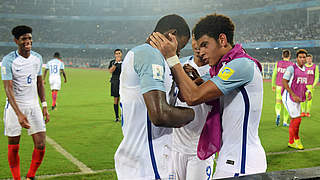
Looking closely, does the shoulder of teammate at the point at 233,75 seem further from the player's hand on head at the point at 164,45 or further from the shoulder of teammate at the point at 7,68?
the shoulder of teammate at the point at 7,68

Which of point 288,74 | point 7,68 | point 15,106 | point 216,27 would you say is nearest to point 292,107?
point 288,74

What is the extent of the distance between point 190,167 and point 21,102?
289cm

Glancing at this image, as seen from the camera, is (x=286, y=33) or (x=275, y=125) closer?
(x=275, y=125)

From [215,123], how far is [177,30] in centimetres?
67

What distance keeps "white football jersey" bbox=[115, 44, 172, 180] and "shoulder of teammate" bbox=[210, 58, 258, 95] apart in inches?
12.9

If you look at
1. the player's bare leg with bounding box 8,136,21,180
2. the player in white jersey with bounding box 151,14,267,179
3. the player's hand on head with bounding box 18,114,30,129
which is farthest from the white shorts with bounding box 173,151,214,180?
the player's bare leg with bounding box 8,136,21,180

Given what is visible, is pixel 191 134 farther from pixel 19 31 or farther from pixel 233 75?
pixel 19 31

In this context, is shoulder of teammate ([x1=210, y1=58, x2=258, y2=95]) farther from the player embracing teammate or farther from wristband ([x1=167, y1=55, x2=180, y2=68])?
the player embracing teammate

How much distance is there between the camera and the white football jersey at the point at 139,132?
2.12 m

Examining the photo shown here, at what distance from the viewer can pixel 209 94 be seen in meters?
2.30

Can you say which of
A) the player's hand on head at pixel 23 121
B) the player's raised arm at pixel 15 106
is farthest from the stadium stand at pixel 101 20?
the player's hand on head at pixel 23 121

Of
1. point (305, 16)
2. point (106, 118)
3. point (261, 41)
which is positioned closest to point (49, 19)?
point (261, 41)

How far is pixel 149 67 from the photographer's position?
2.03 metres

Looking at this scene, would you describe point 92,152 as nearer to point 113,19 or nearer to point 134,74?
point 134,74
